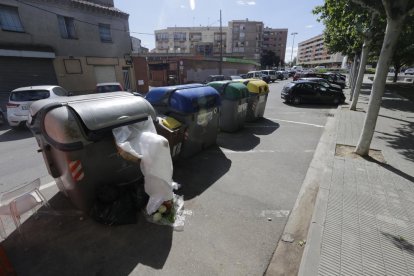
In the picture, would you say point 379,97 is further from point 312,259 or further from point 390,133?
→ point 312,259

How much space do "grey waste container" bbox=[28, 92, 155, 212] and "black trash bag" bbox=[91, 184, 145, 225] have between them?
15 cm

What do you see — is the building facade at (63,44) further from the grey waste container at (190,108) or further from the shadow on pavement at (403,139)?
the shadow on pavement at (403,139)

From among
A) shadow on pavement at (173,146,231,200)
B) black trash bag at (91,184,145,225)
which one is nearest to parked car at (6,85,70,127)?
shadow on pavement at (173,146,231,200)

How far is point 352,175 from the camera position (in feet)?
15.4

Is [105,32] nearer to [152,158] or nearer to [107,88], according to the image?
[107,88]

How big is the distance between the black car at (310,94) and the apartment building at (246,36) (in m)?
64.8

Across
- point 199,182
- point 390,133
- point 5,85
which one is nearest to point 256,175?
point 199,182

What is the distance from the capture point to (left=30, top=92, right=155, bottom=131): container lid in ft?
10.6

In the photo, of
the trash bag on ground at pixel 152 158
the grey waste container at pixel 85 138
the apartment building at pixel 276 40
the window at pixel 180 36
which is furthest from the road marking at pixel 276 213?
the apartment building at pixel 276 40

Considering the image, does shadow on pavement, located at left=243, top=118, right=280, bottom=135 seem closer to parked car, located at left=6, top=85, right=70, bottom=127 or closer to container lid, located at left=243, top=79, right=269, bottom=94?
container lid, located at left=243, top=79, right=269, bottom=94

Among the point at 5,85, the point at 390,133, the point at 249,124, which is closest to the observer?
the point at 390,133

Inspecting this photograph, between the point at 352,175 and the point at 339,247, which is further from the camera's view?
the point at 352,175

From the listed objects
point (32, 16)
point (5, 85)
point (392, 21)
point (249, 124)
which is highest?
point (32, 16)

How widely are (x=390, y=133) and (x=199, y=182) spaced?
7000mm
